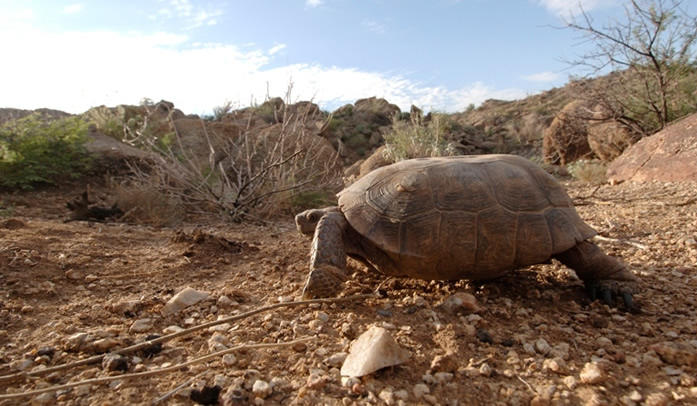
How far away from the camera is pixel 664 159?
6.93 m

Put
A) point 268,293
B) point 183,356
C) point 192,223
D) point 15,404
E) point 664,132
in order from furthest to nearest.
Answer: point 664,132 < point 192,223 < point 268,293 < point 183,356 < point 15,404

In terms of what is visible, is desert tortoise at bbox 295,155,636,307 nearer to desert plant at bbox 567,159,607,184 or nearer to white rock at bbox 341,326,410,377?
white rock at bbox 341,326,410,377

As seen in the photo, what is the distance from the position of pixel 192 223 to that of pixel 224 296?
140 inches

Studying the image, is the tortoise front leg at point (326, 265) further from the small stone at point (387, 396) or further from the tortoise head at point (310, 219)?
the small stone at point (387, 396)

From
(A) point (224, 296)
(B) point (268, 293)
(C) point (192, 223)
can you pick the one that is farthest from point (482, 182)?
(C) point (192, 223)

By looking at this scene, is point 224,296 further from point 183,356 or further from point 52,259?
point 52,259

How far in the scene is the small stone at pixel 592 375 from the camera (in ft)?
5.52

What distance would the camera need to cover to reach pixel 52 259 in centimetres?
341

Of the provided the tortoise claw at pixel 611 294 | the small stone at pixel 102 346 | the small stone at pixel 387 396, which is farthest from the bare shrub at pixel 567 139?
the small stone at pixel 102 346

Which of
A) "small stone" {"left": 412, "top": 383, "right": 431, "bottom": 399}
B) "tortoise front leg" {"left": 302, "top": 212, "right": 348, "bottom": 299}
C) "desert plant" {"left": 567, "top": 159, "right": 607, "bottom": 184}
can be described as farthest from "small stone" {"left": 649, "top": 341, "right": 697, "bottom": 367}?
"desert plant" {"left": 567, "top": 159, "right": 607, "bottom": 184}

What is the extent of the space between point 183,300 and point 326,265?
0.97 metres

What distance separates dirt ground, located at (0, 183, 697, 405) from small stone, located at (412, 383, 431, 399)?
1 centimetres

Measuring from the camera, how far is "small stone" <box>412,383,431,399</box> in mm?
1656

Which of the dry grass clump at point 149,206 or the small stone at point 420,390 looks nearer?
the small stone at point 420,390
